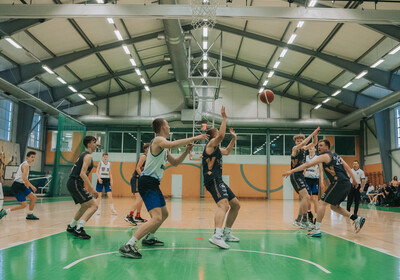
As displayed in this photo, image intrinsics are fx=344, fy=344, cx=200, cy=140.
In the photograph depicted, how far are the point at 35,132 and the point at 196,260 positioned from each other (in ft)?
85.2

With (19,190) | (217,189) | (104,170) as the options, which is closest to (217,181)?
(217,189)

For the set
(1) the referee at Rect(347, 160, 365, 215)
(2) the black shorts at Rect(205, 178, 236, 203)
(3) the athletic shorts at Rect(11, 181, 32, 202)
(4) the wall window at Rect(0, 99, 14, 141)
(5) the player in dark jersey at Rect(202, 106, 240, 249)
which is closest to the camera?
(5) the player in dark jersey at Rect(202, 106, 240, 249)

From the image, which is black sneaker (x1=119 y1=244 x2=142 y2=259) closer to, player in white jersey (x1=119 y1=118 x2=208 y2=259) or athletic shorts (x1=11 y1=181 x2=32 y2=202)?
player in white jersey (x1=119 y1=118 x2=208 y2=259)

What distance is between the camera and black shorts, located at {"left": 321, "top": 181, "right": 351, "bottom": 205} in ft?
22.4

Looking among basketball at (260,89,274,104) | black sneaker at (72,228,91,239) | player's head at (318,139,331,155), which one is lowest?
black sneaker at (72,228,91,239)

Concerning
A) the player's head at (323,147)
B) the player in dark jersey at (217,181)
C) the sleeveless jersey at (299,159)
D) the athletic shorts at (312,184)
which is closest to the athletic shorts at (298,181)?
the sleeveless jersey at (299,159)

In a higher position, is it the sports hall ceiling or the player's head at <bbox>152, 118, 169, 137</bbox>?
the sports hall ceiling

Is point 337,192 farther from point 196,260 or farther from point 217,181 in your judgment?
point 196,260

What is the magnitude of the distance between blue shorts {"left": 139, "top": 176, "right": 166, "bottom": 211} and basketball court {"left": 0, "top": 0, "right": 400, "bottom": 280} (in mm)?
119

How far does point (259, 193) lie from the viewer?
27938 millimetres

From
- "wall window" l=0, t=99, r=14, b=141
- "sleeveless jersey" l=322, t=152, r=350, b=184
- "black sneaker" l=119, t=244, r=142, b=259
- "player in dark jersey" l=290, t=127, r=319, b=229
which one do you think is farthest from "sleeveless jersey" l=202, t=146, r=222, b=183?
"wall window" l=0, t=99, r=14, b=141

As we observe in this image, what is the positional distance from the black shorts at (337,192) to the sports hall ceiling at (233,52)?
9.70 meters

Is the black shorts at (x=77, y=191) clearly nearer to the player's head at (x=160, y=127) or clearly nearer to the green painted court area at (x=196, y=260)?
the green painted court area at (x=196, y=260)

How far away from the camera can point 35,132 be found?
27078 mm
